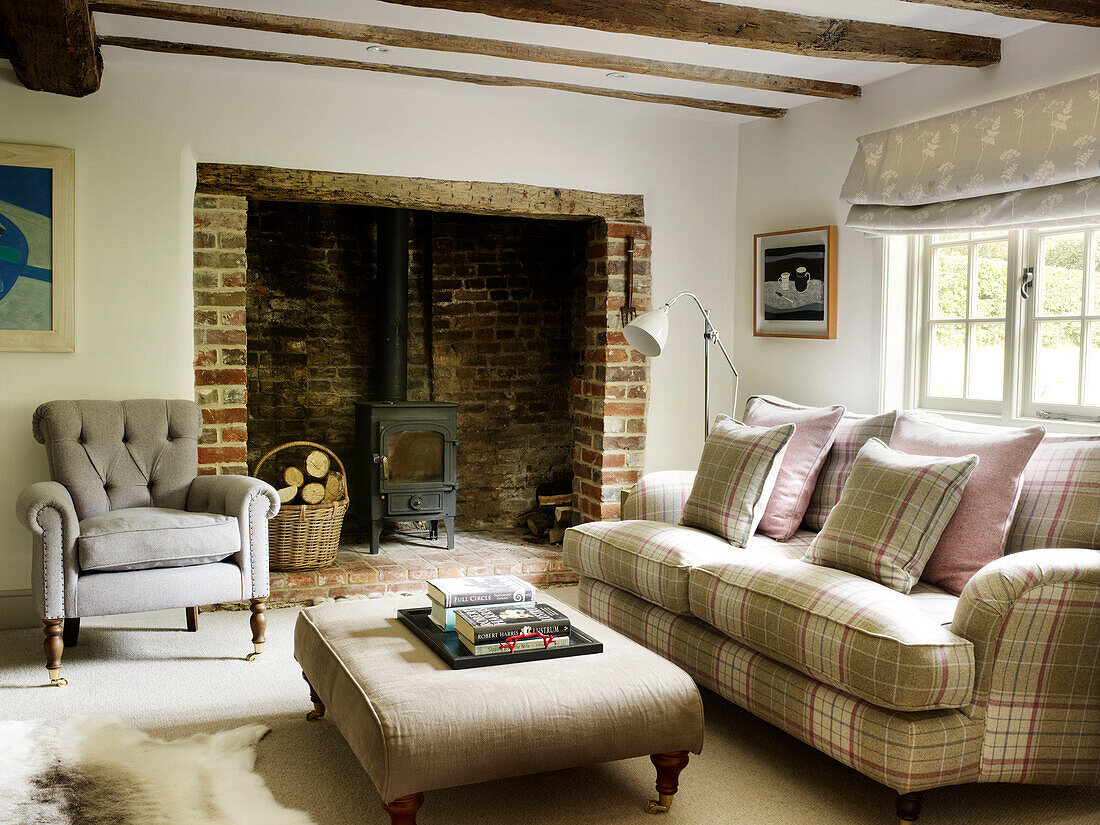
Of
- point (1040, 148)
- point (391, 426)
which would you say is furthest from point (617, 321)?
point (1040, 148)

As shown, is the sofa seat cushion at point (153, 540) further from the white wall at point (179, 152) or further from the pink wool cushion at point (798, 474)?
the pink wool cushion at point (798, 474)

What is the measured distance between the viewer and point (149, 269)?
4.21 m

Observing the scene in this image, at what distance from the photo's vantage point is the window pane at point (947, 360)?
160 inches

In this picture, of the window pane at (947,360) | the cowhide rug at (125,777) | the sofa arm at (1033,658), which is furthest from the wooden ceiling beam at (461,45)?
the sofa arm at (1033,658)

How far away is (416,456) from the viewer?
5043 millimetres

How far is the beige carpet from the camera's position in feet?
8.32

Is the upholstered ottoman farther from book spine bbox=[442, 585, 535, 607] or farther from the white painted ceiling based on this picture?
the white painted ceiling

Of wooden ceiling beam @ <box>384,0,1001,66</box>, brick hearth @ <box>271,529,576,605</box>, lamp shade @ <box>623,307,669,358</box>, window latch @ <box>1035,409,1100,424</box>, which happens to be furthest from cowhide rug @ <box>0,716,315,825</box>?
window latch @ <box>1035,409,1100,424</box>

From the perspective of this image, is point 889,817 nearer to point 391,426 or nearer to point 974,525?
point 974,525

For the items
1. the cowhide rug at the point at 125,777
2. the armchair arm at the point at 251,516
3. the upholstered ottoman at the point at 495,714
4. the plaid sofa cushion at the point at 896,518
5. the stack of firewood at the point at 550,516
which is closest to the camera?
the upholstered ottoman at the point at 495,714

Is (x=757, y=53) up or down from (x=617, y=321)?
up

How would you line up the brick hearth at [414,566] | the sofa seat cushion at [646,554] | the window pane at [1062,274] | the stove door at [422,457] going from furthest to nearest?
the stove door at [422,457] < the brick hearth at [414,566] < the window pane at [1062,274] < the sofa seat cushion at [646,554]

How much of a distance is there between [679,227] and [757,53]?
4.36 ft

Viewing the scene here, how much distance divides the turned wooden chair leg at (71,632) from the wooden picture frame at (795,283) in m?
3.41
